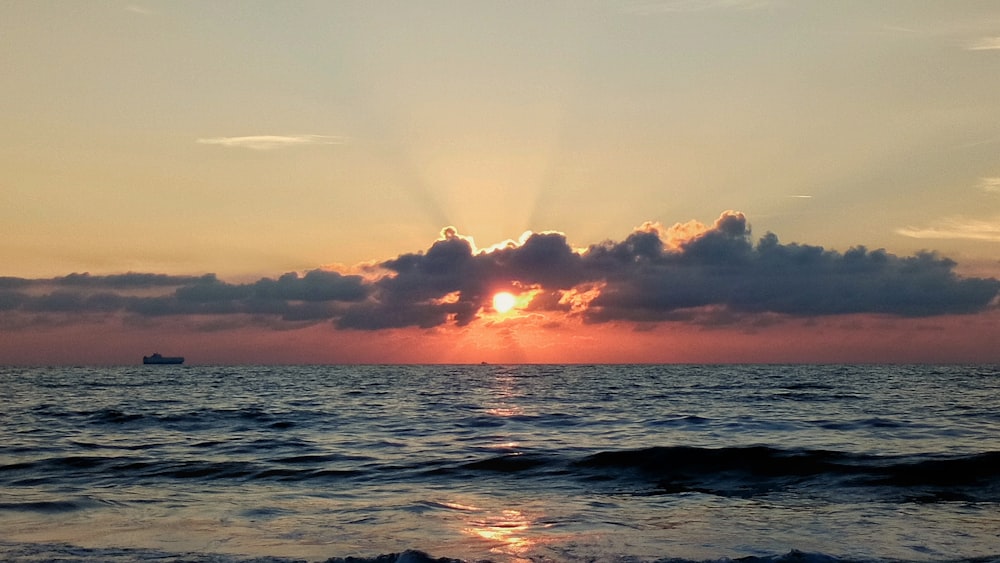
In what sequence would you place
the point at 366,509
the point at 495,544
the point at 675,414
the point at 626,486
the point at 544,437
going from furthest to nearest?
the point at 675,414 → the point at 544,437 → the point at 626,486 → the point at 366,509 → the point at 495,544

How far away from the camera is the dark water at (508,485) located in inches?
602

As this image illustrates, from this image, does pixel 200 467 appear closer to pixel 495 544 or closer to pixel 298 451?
pixel 298 451

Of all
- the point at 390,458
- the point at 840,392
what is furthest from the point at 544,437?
the point at 840,392

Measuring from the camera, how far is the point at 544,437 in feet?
113

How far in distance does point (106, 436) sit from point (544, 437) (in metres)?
19.4

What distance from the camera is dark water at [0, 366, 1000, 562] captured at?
15.3m

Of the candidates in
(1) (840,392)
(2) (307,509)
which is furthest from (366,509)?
(1) (840,392)

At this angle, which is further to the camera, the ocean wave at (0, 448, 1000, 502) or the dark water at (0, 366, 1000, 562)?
the ocean wave at (0, 448, 1000, 502)

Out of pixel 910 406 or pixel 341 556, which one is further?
pixel 910 406

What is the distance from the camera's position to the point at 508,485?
2364 centimetres

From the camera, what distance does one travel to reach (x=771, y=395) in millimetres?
62531

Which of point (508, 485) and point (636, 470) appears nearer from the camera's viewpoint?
point (508, 485)

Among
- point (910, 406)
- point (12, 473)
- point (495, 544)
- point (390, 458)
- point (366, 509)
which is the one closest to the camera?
point (495, 544)

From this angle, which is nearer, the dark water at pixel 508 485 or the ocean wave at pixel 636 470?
the dark water at pixel 508 485
